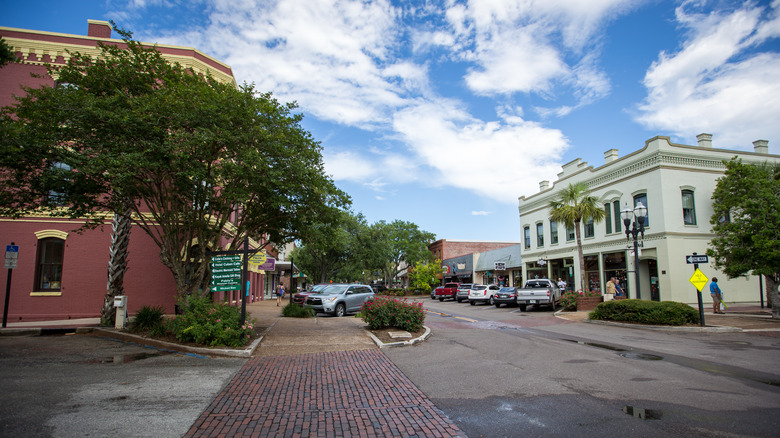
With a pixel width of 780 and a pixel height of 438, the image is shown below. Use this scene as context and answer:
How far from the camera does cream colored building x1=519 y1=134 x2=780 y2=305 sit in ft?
76.7

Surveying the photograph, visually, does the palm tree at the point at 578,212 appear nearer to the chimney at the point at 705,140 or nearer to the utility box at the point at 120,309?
the chimney at the point at 705,140

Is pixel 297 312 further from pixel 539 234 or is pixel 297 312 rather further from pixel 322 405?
pixel 539 234

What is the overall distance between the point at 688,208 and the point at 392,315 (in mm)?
20229

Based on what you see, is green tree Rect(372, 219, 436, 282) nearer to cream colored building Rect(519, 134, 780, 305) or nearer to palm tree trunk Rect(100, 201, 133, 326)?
cream colored building Rect(519, 134, 780, 305)

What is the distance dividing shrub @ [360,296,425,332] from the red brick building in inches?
417

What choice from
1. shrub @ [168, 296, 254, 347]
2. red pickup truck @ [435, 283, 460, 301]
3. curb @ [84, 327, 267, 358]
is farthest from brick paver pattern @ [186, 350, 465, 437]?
red pickup truck @ [435, 283, 460, 301]

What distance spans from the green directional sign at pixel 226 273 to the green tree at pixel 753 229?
19.5m

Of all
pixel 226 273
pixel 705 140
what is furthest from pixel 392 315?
pixel 705 140

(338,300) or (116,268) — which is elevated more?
(116,268)

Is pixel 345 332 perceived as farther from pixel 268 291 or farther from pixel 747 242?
pixel 268 291

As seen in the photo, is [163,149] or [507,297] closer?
[163,149]

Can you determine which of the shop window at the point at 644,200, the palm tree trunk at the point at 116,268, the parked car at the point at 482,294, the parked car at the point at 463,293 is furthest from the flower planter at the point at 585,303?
the palm tree trunk at the point at 116,268

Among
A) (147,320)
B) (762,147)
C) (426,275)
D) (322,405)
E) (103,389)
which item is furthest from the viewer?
(426,275)

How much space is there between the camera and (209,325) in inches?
407
